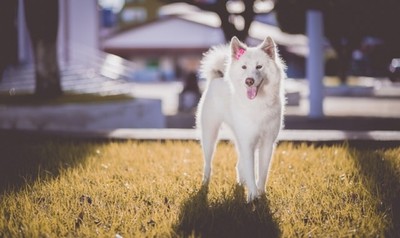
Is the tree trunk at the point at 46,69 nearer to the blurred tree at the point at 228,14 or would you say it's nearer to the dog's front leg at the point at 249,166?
the blurred tree at the point at 228,14

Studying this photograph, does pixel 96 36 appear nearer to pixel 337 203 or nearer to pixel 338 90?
pixel 338 90

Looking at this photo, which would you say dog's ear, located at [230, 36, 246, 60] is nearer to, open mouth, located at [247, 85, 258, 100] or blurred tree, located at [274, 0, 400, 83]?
open mouth, located at [247, 85, 258, 100]

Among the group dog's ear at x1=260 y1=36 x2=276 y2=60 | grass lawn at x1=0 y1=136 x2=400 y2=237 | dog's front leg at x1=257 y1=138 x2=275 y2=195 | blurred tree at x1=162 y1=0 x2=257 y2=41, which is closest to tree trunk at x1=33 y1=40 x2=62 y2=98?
grass lawn at x1=0 y1=136 x2=400 y2=237

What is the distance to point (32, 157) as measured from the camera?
651 centimetres

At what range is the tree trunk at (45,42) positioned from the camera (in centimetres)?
1045

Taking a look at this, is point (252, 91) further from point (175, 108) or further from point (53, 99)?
point (175, 108)

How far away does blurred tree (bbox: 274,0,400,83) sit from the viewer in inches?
530

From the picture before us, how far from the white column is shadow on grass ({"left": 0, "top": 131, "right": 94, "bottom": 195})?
25.4 feet

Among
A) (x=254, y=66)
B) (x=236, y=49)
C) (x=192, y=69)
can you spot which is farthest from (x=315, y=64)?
(x=192, y=69)

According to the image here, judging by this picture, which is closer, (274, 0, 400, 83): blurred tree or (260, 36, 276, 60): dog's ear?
(260, 36, 276, 60): dog's ear

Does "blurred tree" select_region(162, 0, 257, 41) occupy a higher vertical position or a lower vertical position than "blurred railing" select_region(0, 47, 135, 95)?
higher

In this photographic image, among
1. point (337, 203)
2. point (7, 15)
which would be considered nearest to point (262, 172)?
point (337, 203)

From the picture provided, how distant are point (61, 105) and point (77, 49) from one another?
1018 cm

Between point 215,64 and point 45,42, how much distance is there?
251 inches
